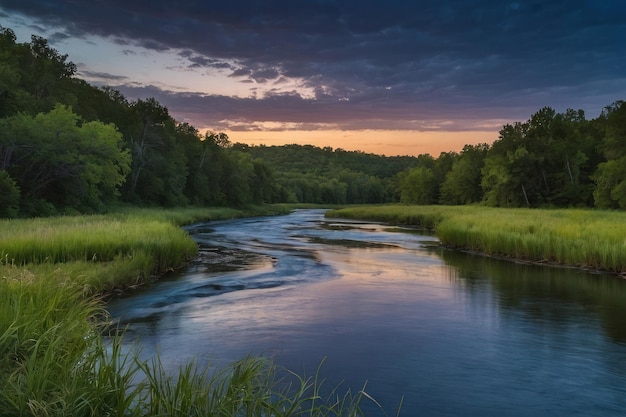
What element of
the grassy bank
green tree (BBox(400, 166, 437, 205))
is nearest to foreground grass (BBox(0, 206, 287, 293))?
the grassy bank

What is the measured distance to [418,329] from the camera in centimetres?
1219

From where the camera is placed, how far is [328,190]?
198 meters

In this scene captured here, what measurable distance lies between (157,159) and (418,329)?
6276cm

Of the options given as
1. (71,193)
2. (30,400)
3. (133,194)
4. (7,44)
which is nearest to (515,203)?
(133,194)

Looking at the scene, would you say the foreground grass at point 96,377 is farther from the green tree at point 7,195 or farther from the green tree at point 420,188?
the green tree at point 420,188

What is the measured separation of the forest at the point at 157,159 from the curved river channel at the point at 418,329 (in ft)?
74.1

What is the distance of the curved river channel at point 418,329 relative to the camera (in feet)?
27.3

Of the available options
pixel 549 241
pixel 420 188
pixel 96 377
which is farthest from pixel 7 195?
pixel 420 188

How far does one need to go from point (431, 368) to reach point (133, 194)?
64642 mm

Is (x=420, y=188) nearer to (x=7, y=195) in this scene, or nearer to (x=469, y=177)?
(x=469, y=177)

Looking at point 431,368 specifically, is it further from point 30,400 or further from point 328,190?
point 328,190

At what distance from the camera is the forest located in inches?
1501

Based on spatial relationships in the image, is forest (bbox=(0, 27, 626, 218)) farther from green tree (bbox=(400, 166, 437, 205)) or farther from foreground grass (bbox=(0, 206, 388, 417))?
foreground grass (bbox=(0, 206, 388, 417))

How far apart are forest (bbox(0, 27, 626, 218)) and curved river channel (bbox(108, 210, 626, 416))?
22.6 metres
